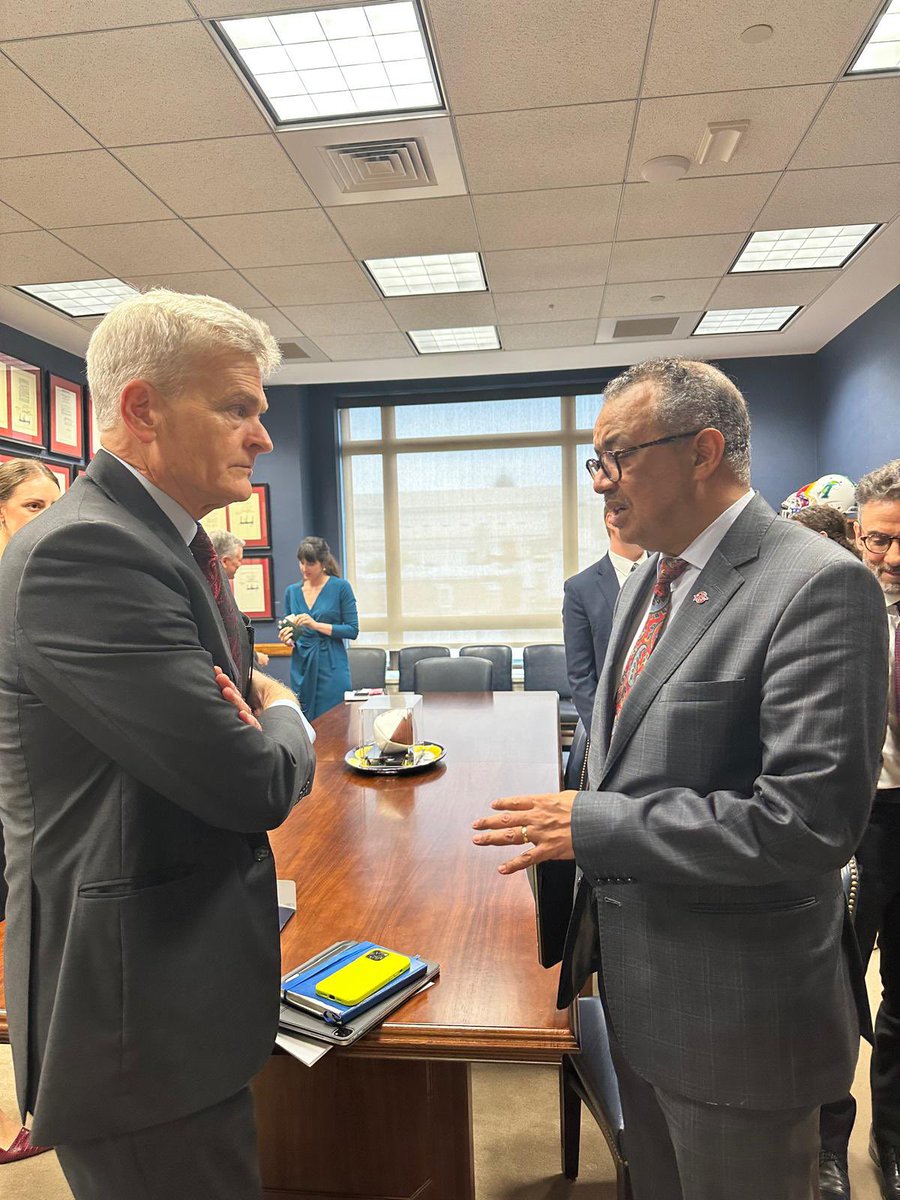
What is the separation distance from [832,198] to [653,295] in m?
1.35

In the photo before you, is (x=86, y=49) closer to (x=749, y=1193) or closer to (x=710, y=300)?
(x=749, y=1193)

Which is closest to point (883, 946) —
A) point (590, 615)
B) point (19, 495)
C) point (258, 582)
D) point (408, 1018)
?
point (408, 1018)

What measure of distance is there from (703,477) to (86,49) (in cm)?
248

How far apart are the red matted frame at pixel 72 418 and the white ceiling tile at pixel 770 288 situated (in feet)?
14.1

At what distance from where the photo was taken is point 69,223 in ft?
12.0

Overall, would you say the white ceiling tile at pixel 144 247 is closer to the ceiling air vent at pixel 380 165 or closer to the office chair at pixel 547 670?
the ceiling air vent at pixel 380 165

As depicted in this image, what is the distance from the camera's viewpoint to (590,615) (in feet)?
10.8

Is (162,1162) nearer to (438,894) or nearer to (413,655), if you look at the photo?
(438,894)

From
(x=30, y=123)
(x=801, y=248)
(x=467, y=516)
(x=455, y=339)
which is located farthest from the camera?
(x=467, y=516)

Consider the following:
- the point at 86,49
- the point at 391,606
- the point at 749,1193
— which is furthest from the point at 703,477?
the point at 391,606

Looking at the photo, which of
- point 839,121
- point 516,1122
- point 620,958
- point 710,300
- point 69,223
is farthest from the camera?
point 710,300

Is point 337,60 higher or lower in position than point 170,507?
higher

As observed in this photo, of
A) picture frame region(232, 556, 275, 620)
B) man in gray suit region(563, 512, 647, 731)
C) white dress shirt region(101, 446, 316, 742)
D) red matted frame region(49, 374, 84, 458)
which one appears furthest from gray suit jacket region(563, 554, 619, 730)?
picture frame region(232, 556, 275, 620)

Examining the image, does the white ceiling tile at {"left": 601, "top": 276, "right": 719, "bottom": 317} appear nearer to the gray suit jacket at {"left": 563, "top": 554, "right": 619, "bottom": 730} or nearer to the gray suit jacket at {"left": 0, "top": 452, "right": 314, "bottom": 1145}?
the gray suit jacket at {"left": 563, "top": 554, "right": 619, "bottom": 730}
